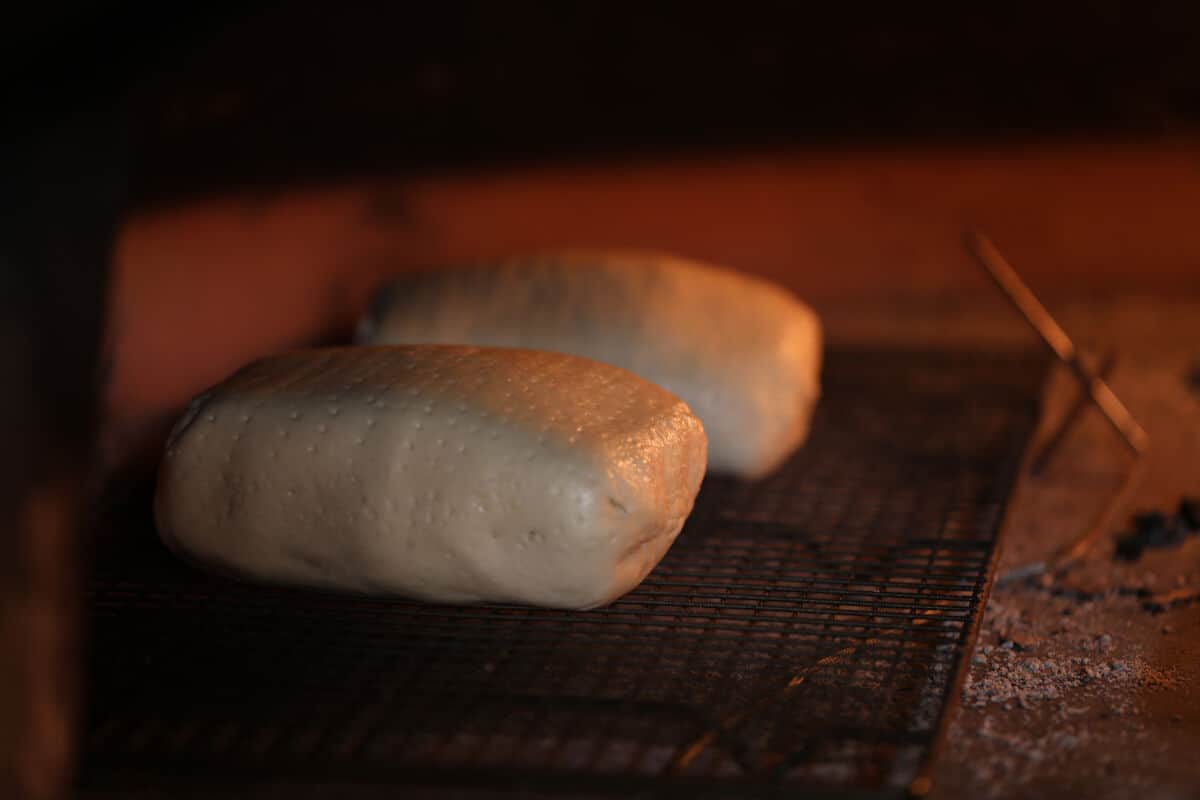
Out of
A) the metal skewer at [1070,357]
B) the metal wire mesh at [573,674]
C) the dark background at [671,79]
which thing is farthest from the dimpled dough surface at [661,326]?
the dark background at [671,79]

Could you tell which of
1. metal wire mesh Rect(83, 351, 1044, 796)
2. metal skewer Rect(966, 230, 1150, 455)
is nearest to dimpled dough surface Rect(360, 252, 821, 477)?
metal wire mesh Rect(83, 351, 1044, 796)

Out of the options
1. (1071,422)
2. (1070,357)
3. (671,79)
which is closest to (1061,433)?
(1071,422)

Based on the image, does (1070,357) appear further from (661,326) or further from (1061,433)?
(661,326)

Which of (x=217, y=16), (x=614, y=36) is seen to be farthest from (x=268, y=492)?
(x=614, y=36)

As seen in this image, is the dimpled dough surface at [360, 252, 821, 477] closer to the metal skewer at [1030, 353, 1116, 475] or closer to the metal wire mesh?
the metal wire mesh

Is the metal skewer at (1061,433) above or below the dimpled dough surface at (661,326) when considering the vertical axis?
below

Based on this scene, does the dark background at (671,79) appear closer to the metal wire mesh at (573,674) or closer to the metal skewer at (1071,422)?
the metal skewer at (1071,422)
